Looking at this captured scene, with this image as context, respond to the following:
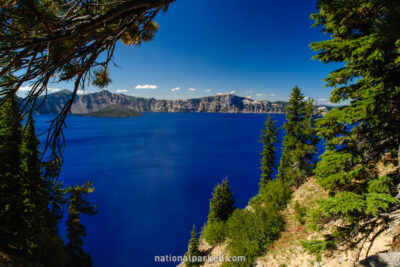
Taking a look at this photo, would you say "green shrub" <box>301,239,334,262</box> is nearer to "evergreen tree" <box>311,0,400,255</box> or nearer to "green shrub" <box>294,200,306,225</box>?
"evergreen tree" <box>311,0,400,255</box>

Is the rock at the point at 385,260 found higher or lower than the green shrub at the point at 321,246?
higher

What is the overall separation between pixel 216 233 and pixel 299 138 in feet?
38.5

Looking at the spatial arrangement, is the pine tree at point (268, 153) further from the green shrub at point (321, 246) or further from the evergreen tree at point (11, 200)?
the evergreen tree at point (11, 200)

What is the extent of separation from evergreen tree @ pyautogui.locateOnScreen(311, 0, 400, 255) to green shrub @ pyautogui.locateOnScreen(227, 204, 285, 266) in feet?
25.4

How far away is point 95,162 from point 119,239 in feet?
88.8

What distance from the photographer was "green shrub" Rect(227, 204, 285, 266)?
10839 millimetres

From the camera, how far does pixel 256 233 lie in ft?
38.1

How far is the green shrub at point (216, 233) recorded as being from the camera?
1519 cm

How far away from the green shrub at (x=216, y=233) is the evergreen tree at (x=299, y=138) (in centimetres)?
761

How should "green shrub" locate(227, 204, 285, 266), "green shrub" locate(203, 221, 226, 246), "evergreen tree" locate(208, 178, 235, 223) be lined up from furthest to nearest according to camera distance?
"evergreen tree" locate(208, 178, 235, 223), "green shrub" locate(203, 221, 226, 246), "green shrub" locate(227, 204, 285, 266)

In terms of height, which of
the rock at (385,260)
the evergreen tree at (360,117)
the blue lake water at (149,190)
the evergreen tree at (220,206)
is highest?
the evergreen tree at (360,117)

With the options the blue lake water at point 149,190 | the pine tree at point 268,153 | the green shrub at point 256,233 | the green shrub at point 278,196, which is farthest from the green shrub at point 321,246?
the blue lake water at point 149,190

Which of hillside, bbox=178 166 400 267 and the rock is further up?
the rock

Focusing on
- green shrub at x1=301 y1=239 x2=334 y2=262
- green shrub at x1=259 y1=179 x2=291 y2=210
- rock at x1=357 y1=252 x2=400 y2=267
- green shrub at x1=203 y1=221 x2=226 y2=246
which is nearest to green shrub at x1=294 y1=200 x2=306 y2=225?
green shrub at x1=259 y1=179 x2=291 y2=210
